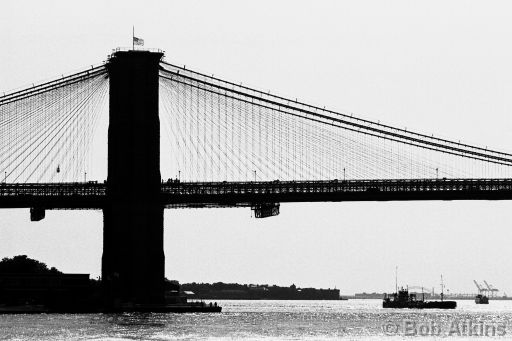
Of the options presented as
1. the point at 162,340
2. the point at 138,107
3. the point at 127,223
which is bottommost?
the point at 162,340

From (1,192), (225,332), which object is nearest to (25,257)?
(1,192)

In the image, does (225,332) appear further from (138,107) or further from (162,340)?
(138,107)

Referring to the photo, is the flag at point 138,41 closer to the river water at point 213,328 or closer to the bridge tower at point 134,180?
the bridge tower at point 134,180

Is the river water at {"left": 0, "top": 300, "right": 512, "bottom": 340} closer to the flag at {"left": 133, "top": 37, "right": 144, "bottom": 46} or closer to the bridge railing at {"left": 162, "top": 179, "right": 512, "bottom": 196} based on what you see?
the bridge railing at {"left": 162, "top": 179, "right": 512, "bottom": 196}

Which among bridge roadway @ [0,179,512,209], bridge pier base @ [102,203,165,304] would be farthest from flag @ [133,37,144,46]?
bridge pier base @ [102,203,165,304]

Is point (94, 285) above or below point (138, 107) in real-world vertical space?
below

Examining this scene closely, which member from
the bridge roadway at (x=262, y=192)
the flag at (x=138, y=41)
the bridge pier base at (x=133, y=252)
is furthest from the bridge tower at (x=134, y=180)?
the bridge roadway at (x=262, y=192)
